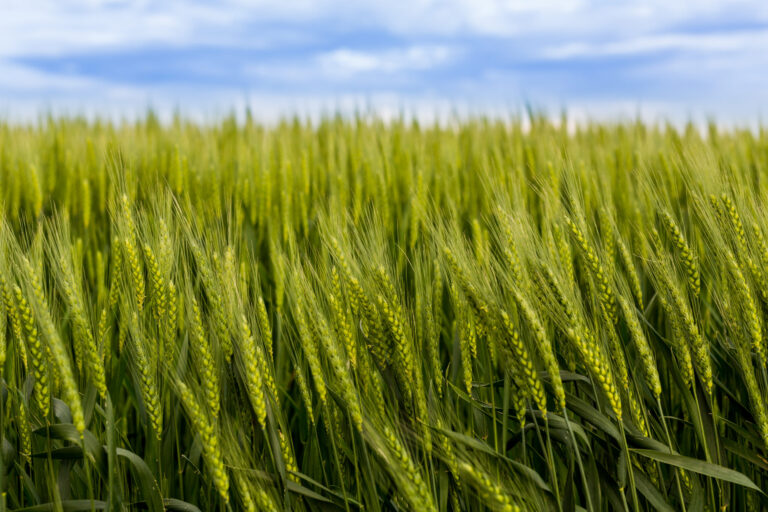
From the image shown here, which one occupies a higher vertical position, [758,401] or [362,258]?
[362,258]

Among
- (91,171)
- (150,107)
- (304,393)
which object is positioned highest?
(150,107)

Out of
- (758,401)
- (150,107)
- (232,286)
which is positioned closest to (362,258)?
(232,286)

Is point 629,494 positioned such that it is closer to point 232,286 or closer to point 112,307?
point 232,286

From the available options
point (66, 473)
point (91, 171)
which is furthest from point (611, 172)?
point (66, 473)

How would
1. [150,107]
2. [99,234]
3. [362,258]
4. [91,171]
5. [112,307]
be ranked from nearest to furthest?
[362,258] < [112,307] < [99,234] < [91,171] < [150,107]

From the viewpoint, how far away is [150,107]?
609 centimetres

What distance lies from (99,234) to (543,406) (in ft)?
7.03

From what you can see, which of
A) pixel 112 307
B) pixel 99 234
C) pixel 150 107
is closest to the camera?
pixel 112 307

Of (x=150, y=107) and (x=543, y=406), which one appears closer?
(x=543, y=406)

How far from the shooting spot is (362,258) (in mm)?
1384

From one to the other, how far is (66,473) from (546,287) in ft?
3.37

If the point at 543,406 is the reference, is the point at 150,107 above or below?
above

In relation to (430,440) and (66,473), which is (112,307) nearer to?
(66,473)

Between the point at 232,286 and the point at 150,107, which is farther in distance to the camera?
the point at 150,107
